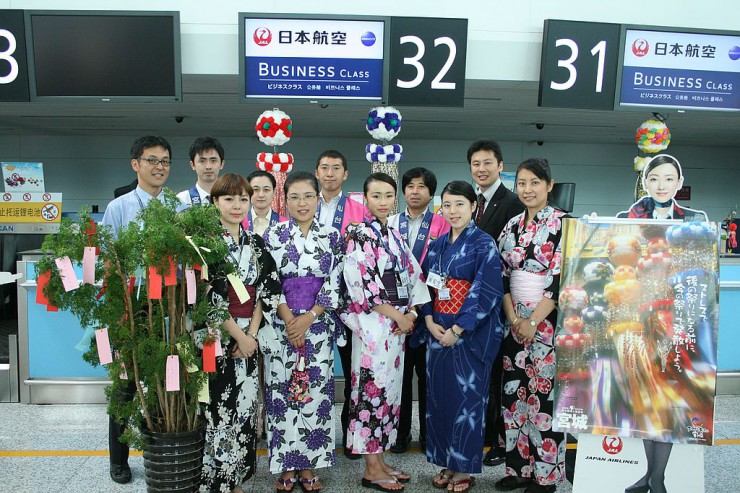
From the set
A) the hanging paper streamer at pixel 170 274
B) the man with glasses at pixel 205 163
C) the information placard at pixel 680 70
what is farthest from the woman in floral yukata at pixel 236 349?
the information placard at pixel 680 70

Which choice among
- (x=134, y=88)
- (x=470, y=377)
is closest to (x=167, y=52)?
(x=134, y=88)

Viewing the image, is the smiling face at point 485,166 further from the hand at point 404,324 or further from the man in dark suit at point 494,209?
the hand at point 404,324

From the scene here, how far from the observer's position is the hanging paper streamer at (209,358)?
6.55ft

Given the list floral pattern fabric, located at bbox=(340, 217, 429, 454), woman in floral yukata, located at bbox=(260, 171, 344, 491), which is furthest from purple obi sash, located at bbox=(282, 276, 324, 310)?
floral pattern fabric, located at bbox=(340, 217, 429, 454)

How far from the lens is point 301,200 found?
7.68 feet

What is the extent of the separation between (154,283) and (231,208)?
0.50 metres

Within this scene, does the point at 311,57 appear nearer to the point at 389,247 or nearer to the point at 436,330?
the point at 389,247

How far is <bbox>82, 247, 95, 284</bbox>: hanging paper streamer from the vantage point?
181 centimetres

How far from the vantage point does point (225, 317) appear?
2.09 metres

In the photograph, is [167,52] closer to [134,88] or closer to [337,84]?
[134,88]

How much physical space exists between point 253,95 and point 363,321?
2047 millimetres

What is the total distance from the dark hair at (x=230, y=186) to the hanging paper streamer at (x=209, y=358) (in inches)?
24.6

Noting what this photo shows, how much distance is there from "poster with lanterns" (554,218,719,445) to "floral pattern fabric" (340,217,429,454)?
741 mm

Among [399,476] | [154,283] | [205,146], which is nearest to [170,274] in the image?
[154,283]
